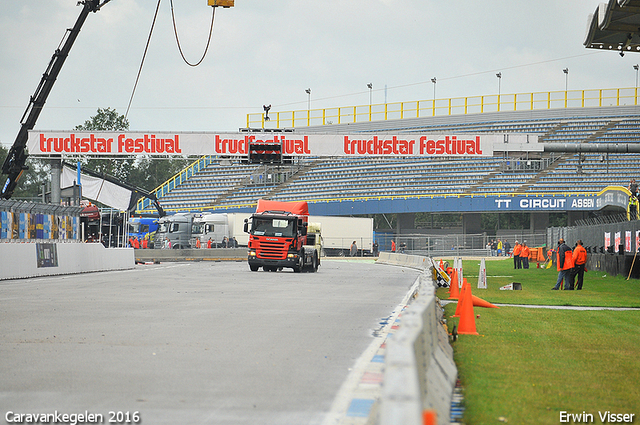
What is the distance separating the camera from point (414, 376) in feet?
11.6

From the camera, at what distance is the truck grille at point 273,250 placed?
3422cm

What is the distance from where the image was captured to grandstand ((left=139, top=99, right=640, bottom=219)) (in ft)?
208

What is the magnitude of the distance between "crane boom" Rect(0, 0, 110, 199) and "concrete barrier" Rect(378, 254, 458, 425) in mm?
29573

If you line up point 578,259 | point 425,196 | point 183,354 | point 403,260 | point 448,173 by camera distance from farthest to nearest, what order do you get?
point 448,173 → point 425,196 → point 403,260 → point 578,259 → point 183,354

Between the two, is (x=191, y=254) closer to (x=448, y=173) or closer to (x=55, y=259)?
(x=55, y=259)

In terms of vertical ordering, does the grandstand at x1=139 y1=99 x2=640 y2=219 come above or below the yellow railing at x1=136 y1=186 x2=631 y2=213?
above

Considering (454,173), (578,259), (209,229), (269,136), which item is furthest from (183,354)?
(454,173)

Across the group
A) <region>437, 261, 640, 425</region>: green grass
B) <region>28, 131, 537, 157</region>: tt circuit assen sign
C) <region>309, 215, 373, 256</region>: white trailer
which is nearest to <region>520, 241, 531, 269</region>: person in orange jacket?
<region>28, 131, 537, 157</region>: tt circuit assen sign

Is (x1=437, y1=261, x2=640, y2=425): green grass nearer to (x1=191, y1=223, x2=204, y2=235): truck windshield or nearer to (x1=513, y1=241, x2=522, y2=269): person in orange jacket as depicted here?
(x1=513, y1=241, x2=522, y2=269): person in orange jacket

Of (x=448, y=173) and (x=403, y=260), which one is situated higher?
(x=448, y=173)

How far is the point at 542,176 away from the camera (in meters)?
63.9

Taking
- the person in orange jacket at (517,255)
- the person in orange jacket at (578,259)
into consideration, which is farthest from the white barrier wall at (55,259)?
the person in orange jacket at (517,255)

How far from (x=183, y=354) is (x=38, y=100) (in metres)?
28.8

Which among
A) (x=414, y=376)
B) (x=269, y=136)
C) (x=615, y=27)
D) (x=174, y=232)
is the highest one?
(x=615, y=27)
